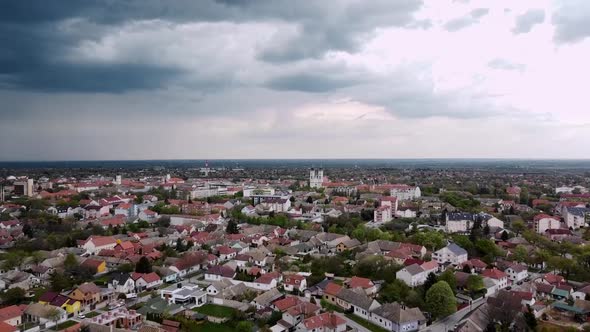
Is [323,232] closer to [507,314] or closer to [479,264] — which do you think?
[479,264]

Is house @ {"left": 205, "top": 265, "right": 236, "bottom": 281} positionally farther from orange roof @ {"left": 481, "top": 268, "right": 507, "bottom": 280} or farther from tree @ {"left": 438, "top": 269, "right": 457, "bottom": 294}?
orange roof @ {"left": 481, "top": 268, "right": 507, "bottom": 280}

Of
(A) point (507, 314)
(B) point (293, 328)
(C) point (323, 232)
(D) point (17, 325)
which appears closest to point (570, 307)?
(A) point (507, 314)

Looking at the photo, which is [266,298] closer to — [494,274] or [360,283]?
[360,283]

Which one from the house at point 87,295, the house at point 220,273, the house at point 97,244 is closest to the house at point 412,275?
the house at point 220,273

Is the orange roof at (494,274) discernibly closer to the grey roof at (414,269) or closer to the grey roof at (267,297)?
the grey roof at (414,269)

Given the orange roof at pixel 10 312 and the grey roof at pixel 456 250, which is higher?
the grey roof at pixel 456 250

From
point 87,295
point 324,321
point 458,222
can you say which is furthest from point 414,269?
point 458,222
